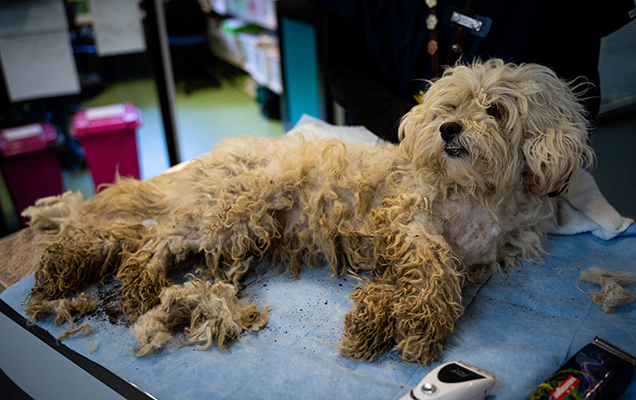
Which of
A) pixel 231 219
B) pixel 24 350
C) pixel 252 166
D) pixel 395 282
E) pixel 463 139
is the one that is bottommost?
pixel 24 350

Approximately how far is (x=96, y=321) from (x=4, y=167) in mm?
2048

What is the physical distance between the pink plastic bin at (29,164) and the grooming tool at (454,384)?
2.89 metres

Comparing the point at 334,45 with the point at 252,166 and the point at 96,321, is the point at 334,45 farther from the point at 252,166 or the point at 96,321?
the point at 96,321

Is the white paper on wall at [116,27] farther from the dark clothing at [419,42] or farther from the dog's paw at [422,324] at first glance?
the dog's paw at [422,324]

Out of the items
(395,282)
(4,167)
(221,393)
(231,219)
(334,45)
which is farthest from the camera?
(4,167)

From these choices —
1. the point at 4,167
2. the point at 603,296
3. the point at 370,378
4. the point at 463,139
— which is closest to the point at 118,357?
the point at 370,378

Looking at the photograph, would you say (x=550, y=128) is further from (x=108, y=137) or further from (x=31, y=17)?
(x=31, y=17)

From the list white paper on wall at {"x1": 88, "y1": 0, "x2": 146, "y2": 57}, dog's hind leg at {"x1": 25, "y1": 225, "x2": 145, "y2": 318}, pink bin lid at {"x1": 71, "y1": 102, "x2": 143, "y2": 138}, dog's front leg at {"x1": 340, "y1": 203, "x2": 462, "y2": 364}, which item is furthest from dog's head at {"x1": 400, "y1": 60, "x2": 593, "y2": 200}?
white paper on wall at {"x1": 88, "y1": 0, "x2": 146, "y2": 57}

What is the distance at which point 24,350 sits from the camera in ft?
4.75

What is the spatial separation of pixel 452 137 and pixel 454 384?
0.64m

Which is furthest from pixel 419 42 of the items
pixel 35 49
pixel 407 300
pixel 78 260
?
pixel 35 49

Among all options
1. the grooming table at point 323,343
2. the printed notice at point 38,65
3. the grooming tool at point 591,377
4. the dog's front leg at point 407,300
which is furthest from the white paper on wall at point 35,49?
the grooming tool at point 591,377

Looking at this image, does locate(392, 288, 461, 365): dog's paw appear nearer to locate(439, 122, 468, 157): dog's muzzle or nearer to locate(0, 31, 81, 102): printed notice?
locate(439, 122, 468, 157): dog's muzzle

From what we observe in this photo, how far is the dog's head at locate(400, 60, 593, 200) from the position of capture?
127cm
